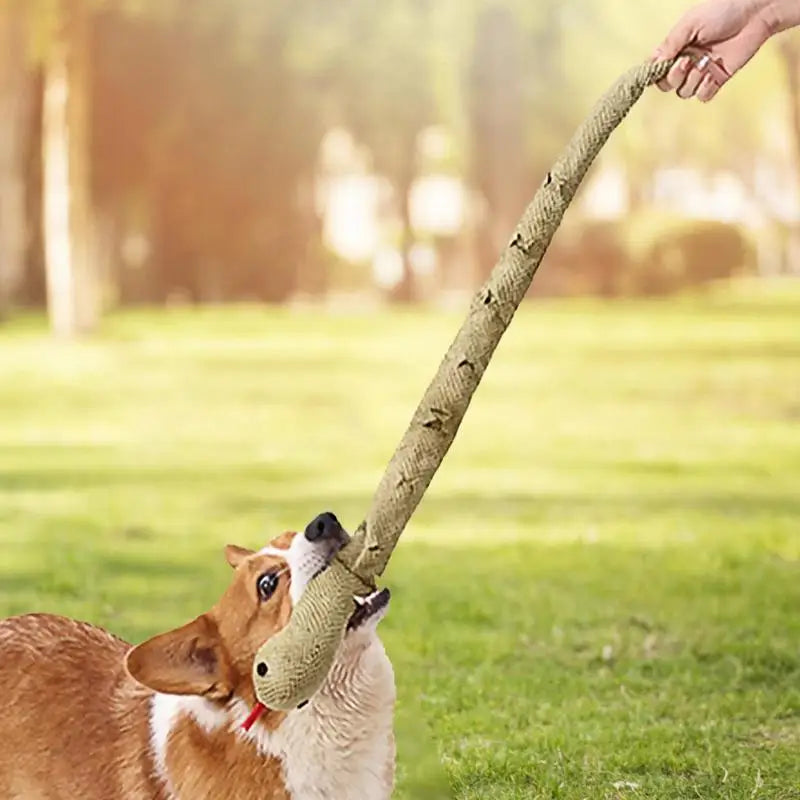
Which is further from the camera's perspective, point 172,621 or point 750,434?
point 750,434

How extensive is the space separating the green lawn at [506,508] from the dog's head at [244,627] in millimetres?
1150

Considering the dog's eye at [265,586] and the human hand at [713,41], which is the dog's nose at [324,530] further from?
the human hand at [713,41]

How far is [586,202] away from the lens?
1812 centimetres

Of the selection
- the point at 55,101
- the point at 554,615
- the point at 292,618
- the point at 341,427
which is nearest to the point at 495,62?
the point at 55,101

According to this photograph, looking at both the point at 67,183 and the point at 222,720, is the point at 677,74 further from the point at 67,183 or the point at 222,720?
the point at 67,183

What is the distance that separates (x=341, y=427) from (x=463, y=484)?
2.40 m

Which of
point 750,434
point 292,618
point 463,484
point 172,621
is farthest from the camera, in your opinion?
point 750,434

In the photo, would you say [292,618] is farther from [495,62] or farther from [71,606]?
[495,62]

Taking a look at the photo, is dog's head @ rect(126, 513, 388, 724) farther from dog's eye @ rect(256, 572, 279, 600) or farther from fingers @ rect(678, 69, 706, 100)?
fingers @ rect(678, 69, 706, 100)

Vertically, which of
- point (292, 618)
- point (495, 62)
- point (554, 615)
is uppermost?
point (495, 62)

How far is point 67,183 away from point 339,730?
13.3 metres

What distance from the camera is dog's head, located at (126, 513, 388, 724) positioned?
3158mm

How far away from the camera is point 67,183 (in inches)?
628

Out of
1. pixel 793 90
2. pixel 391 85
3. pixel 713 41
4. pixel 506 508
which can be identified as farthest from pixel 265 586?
pixel 793 90
